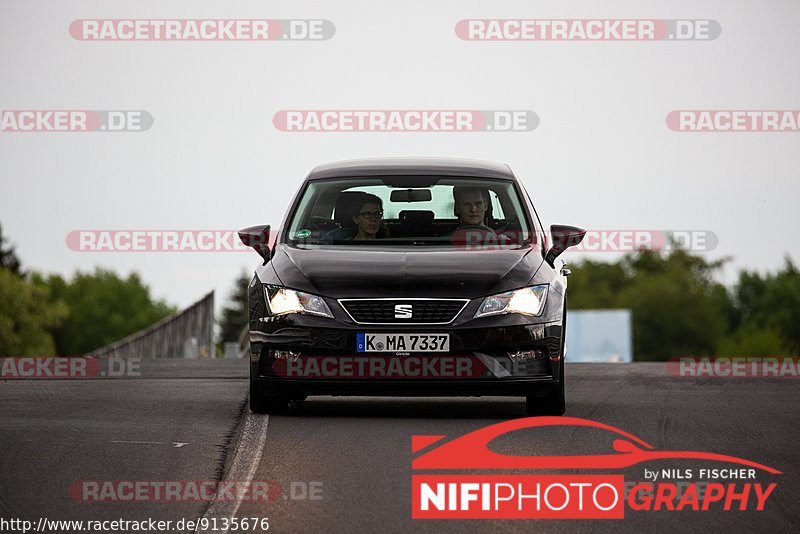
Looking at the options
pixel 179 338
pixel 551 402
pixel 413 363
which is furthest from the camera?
pixel 179 338

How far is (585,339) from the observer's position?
241ft

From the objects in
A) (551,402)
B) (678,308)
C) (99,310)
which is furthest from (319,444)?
(99,310)

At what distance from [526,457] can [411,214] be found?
380 cm

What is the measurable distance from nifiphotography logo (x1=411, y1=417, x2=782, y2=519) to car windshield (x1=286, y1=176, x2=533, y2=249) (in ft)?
9.63

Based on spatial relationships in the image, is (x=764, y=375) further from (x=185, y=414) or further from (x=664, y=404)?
(x=185, y=414)

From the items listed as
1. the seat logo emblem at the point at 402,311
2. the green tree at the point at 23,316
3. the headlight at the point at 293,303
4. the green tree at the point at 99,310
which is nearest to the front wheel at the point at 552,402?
the seat logo emblem at the point at 402,311

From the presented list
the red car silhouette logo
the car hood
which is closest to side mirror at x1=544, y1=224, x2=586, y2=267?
the car hood

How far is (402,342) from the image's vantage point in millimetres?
10391

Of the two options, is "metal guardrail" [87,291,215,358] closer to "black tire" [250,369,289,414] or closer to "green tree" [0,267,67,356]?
"black tire" [250,369,289,414]

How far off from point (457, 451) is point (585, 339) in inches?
2577

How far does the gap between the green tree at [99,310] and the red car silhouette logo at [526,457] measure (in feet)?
495

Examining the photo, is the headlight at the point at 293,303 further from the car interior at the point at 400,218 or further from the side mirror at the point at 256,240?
the car interior at the point at 400,218

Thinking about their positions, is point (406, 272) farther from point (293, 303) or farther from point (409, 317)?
point (293, 303)

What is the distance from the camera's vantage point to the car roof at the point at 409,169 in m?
12.2
